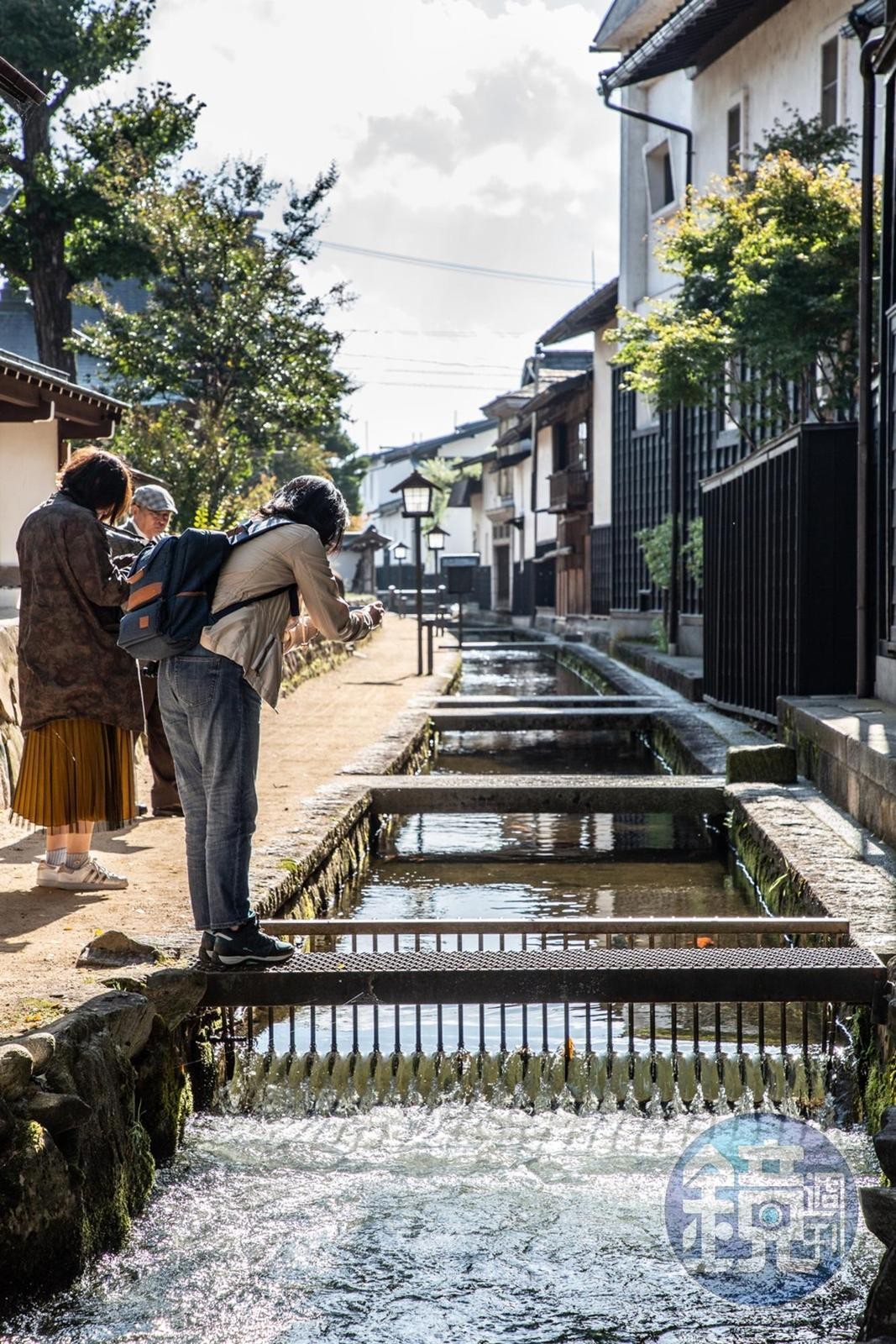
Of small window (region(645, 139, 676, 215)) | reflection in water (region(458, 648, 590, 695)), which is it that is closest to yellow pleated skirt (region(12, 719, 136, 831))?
reflection in water (region(458, 648, 590, 695))

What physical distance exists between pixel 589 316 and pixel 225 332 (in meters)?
9.02

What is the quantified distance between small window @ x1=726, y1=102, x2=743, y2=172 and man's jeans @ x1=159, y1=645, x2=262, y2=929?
16.2 m

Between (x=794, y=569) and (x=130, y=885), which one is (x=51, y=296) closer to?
(x=794, y=569)

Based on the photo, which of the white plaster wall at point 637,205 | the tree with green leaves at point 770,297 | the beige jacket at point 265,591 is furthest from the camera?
the white plaster wall at point 637,205

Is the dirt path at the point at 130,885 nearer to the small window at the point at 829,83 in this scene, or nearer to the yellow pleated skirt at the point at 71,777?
the yellow pleated skirt at the point at 71,777

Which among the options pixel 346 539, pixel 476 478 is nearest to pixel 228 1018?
pixel 346 539

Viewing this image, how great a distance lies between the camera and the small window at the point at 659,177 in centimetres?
2341

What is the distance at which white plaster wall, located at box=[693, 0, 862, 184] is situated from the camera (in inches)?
592

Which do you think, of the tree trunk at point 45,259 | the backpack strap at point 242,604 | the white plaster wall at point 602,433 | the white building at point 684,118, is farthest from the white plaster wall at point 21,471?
the white plaster wall at point 602,433

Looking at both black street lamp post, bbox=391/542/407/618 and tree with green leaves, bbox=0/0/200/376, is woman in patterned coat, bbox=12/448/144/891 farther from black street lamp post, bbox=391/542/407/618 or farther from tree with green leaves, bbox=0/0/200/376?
black street lamp post, bbox=391/542/407/618

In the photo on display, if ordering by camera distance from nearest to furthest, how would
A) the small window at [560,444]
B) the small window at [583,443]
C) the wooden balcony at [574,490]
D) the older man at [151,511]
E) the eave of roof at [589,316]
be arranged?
the older man at [151,511] → the eave of roof at [589,316] → the wooden balcony at [574,490] → the small window at [583,443] → the small window at [560,444]

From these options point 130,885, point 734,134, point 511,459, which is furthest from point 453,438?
point 130,885

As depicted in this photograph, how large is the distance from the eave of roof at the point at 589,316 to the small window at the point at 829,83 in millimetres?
9612

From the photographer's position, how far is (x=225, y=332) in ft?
71.2
